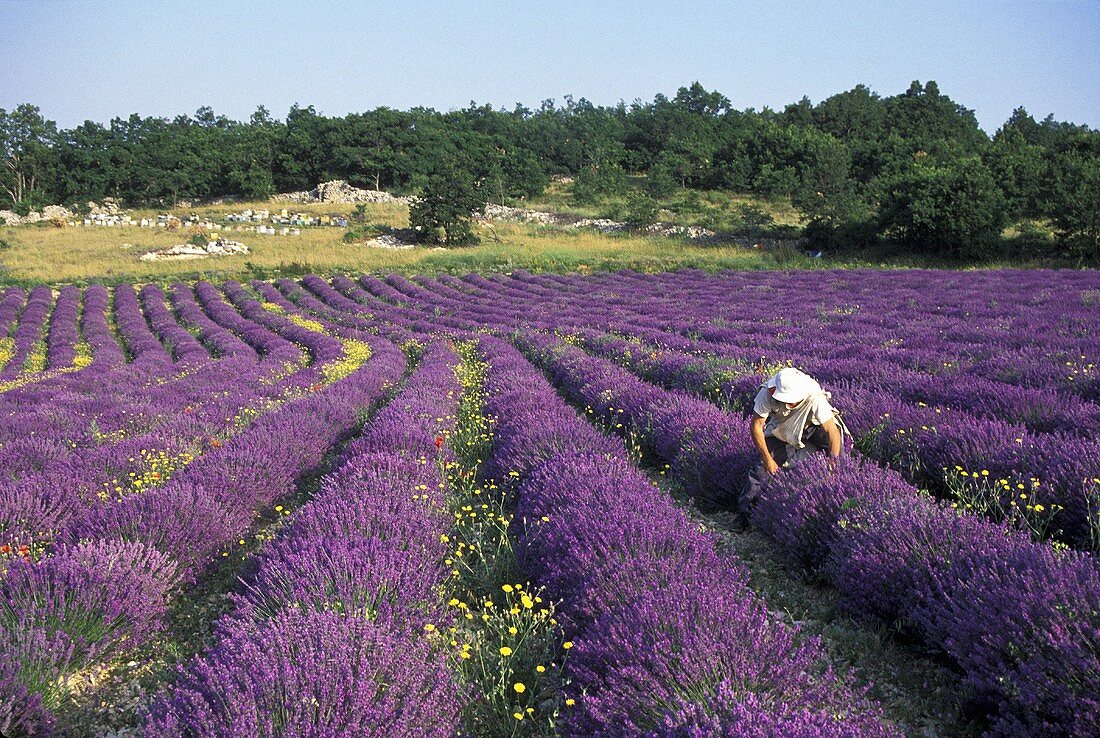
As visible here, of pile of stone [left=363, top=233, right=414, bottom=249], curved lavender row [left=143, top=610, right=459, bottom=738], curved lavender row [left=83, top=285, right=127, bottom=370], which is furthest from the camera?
pile of stone [left=363, top=233, right=414, bottom=249]

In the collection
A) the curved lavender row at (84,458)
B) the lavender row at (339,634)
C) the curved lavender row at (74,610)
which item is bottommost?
the curved lavender row at (84,458)

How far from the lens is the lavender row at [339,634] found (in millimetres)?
1955

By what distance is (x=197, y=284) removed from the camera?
94.9ft

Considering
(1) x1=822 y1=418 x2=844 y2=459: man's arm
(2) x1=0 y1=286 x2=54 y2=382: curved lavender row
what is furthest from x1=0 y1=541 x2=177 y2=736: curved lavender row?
(2) x1=0 y1=286 x2=54 y2=382: curved lavender row

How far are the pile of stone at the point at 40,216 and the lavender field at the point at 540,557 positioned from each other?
59406 millimetres

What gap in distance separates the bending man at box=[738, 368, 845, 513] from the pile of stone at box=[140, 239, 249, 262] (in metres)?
37.2

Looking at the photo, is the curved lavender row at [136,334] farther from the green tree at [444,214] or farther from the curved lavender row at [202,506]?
the green tree at [444,214]

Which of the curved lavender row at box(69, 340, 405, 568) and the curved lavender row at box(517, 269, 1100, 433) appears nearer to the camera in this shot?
the curved lavender row at box(69, 340, 405, 568)

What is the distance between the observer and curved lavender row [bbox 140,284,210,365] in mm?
14586

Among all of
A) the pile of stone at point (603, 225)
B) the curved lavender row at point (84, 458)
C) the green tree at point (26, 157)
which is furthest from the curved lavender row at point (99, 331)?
the green tree at point (26, 157)

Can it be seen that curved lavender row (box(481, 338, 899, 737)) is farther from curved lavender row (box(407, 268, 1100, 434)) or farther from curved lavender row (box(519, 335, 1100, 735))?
curved lavender row (box(407, 268, 1100, 434))

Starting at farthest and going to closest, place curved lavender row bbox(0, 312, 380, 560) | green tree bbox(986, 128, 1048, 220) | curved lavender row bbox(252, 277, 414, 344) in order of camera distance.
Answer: green tree bbox(986, 128, 1048, 220) → curved lavender row bbox(252, 277, 414, 344) → curved lavender row bbox(0, 312, 380, 560)

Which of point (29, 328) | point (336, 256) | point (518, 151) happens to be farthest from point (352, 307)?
point (518, 151)

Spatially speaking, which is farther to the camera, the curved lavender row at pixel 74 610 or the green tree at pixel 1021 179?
the green tree at pixel 1021 179
